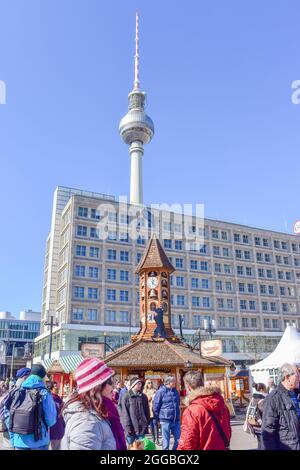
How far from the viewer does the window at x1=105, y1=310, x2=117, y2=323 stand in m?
47.8

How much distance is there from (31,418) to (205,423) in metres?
2.05

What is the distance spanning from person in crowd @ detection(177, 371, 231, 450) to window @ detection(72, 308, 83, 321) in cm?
4397

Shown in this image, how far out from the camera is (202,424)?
364 cm

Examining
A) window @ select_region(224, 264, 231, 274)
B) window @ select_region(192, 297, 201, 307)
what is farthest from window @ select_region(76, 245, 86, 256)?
window @ select_region(224, 264, 231, 274)

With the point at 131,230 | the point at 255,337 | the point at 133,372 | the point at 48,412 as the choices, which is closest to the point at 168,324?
the point at 133,372

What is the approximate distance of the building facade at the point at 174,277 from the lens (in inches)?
1868

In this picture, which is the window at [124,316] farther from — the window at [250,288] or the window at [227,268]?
the window at [250,288]

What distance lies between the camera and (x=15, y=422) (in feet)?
14.5

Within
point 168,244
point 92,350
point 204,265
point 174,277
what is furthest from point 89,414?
point 204,265

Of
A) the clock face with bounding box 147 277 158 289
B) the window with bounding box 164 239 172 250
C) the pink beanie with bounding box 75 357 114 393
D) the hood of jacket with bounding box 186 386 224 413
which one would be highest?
the window with bounding box 164 239 172 250

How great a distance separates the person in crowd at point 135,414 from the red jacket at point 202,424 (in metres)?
4.86

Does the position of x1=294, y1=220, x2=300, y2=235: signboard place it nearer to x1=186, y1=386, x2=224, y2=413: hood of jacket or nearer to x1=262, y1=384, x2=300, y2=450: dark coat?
x1=262, y1=384, x2=300, y2=450: dark coat

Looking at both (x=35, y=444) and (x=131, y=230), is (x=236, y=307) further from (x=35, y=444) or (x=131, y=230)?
(x=35, y=444)

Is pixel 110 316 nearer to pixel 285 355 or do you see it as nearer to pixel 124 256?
pixel 124 256
